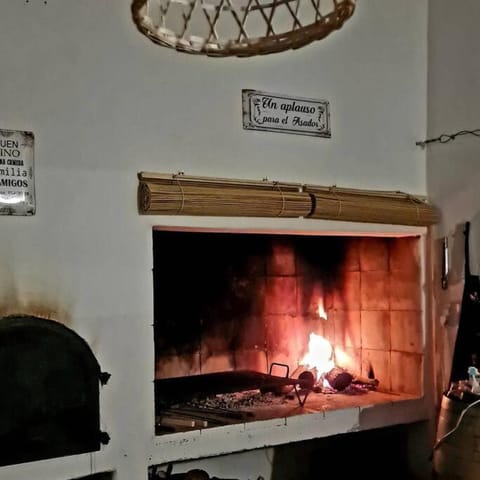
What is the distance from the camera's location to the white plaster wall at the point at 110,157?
1755mm

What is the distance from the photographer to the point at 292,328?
106 inches

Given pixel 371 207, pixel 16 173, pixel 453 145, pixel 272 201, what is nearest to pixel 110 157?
pixel 16 173

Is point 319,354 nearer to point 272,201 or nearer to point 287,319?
point 287,319

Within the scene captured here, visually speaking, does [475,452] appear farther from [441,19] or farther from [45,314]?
[441,19]

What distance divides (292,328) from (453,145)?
3.02ft

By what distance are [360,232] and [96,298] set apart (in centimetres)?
95

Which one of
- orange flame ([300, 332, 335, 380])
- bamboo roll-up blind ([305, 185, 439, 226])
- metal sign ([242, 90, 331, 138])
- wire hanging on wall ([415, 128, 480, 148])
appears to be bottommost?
orange flame ([300, 332, 335, 380])

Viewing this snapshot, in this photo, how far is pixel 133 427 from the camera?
1.87m

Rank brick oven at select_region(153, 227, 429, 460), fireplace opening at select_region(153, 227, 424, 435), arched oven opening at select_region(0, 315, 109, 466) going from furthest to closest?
fireplace opening at select_region(153, 227, 424, 435), brick oven at select_region(153, 227, 429, 460), arched oven opening at select_region(0, 315, 109, 466)

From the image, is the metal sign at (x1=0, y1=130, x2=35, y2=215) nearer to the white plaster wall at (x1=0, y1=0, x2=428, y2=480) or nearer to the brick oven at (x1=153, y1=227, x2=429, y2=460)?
the white plaster wall at (x1=0, y1=0, x2=428, y2=480)

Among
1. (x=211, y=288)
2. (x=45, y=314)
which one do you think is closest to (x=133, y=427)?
(x=45, y=314)

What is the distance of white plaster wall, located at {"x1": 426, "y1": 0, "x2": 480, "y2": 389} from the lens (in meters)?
2.33

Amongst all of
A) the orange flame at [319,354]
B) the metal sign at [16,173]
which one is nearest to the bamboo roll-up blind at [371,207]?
the orange flame at [319,354]

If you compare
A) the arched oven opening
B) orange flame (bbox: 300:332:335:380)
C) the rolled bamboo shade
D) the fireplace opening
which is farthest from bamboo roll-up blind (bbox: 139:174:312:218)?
orange flame (bbox: 300:332:335:380)
